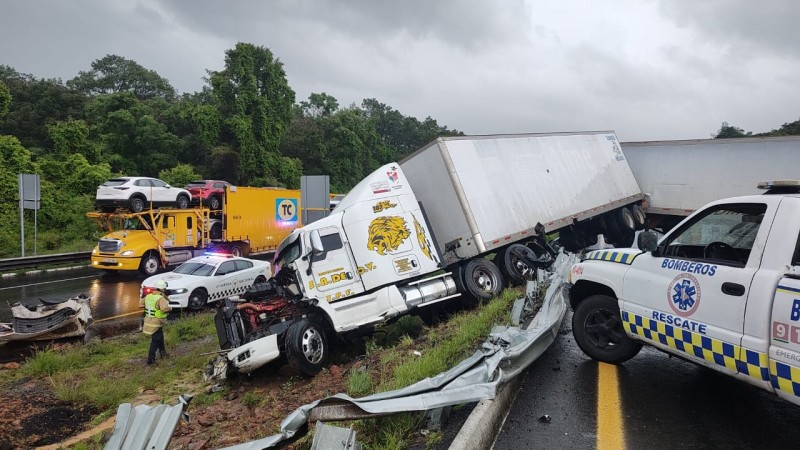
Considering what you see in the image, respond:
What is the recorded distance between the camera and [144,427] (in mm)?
3137

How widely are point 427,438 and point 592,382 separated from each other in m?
2.06

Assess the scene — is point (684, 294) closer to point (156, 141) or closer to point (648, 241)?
point (648, 241)

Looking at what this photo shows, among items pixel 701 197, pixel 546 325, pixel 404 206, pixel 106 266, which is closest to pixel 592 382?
pixel 546 325

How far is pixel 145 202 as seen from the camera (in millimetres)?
17391

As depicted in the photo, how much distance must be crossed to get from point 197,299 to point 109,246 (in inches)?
261

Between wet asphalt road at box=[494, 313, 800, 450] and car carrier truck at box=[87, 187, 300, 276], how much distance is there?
52.6 ft

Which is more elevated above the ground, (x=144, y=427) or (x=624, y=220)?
(x=624, y=220)

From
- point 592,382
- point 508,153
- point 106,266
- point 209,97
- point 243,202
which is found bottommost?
point 592,382

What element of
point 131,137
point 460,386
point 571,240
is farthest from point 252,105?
point 460,386

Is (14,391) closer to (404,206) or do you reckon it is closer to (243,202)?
(404,206)

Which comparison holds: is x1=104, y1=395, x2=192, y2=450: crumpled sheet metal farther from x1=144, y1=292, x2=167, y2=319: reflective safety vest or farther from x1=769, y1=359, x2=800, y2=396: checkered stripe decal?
x1=144, y1=292, x2=167, y2=319: reflective safety vest

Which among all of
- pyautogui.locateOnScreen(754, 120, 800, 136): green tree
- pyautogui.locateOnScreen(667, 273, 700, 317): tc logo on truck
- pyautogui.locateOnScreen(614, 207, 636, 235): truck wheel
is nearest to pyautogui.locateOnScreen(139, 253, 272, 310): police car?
pyautogui.locateOnScreen(667, 273, 700, 317): tc logo on truck

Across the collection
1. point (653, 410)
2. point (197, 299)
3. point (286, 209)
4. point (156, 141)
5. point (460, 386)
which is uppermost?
point (156, 141)

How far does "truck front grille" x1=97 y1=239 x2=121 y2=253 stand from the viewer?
645 inches
